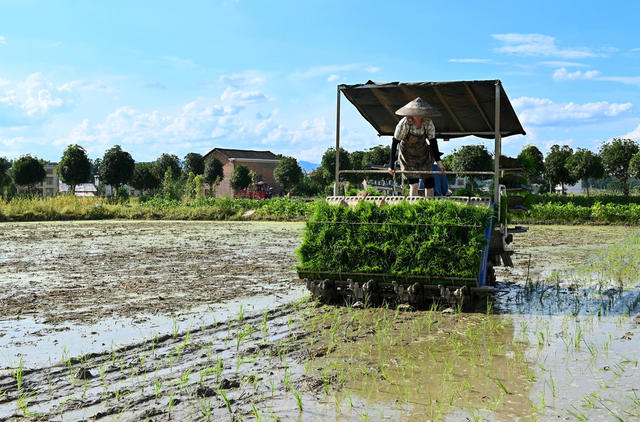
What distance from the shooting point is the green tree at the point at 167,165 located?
6012cm

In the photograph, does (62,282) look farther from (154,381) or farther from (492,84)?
(492,84)

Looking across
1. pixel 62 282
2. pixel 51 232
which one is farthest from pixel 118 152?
pixel 62 282

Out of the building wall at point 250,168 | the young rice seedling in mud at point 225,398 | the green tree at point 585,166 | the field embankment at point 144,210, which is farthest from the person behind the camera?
Answer: the building wall at point 250,168

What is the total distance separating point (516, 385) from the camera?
4.64m

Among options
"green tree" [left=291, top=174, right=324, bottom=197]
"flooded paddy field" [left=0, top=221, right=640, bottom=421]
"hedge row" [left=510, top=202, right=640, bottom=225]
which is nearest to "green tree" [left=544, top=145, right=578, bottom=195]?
"hedge row" [left=510, top=202, right=640, bottom=225]

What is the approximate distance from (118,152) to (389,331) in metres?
45.9

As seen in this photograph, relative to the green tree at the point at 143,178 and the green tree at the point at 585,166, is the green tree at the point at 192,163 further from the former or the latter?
the green tree at the point at 585,166

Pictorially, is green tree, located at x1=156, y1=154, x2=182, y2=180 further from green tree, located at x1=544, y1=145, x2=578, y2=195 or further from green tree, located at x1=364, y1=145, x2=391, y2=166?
green tree, located at x1=544, y1=145, x2=578, y2=195

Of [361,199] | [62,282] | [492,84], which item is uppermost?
[492,84]

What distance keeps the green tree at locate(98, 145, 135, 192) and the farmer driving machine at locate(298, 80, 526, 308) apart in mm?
43127

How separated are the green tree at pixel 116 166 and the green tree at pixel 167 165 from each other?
34.4 ft

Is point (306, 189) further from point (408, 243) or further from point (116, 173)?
point (408, 243)

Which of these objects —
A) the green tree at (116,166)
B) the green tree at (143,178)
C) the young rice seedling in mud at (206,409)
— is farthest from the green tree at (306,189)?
the young rice seedling in mud at (206,409)

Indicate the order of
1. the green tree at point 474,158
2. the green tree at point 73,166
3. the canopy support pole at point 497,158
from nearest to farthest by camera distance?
→ 1. the canopy support pole at point 497,158
2. the green tree at point 474,158
3. the green tree at point 73,166
